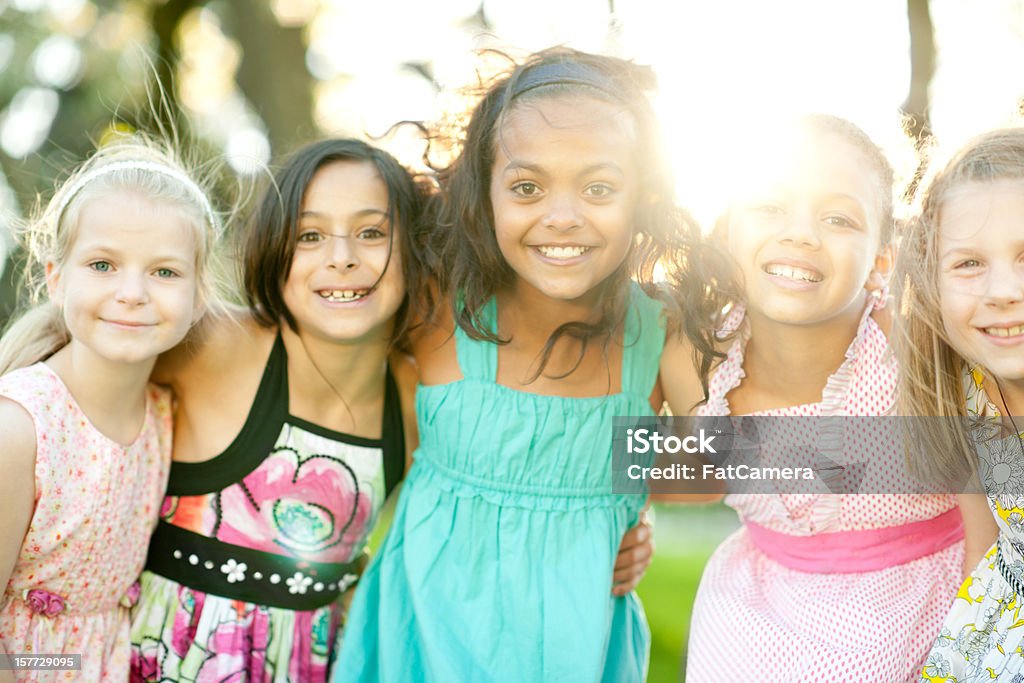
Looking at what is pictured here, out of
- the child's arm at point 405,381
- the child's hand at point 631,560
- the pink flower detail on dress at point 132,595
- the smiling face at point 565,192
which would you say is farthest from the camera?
the child's arm at point 405,381

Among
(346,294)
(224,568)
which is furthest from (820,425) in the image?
(224,568)

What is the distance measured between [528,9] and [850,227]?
2816mm

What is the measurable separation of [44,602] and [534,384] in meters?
1.22

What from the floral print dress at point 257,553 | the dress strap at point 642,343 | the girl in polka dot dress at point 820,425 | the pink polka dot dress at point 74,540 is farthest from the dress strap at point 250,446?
the girl in polka dot dress at point 820,425

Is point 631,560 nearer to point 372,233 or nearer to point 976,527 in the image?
point 976,527

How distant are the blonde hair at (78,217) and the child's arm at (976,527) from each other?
5.99 feet

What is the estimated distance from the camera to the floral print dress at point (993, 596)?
1964 mm

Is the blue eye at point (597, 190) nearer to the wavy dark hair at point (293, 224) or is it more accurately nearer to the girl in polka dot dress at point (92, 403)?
the wavy dark hair at point (293, 224)

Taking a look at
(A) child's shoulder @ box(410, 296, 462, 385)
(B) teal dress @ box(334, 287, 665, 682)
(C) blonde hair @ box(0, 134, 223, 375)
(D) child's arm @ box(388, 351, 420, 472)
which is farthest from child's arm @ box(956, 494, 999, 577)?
(C) blonde hair @ box(0, 134, 223, 375)

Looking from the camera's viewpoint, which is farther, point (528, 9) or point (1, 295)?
point (1, 295)

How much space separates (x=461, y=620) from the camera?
2.29 m

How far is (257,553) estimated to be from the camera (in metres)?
2.46

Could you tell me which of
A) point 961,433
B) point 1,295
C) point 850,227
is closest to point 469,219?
point 850,227

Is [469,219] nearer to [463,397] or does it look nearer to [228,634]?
[463,397]
